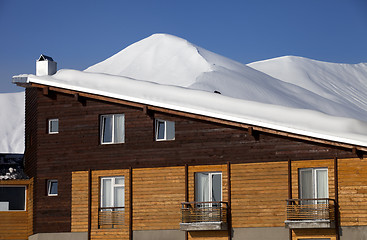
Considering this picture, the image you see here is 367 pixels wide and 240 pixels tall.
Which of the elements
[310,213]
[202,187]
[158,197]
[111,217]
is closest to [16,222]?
[111,217]

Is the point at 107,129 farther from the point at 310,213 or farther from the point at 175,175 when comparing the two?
the point at 310,213

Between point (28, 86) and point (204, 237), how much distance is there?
38.6ft

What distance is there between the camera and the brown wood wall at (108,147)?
3262 centimetres

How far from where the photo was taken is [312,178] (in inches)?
1236

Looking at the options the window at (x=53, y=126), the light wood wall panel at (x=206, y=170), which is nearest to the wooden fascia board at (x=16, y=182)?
the window at (x=53, y=126)

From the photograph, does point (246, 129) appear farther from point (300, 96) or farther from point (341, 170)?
point (300, 96)

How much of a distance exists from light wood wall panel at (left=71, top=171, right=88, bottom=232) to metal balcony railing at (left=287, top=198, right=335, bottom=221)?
9.60 m

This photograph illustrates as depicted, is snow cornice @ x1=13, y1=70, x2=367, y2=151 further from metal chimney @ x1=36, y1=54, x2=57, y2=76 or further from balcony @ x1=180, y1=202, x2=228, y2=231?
balcony @ x1=180, y1=202, x2=228, y2=231

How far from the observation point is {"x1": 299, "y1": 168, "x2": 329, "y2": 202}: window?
31.2 metres

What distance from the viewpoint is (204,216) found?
32531mm

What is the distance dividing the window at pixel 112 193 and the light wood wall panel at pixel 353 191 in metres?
9.96

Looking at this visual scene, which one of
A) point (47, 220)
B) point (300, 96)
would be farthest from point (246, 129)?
point (300, 96)

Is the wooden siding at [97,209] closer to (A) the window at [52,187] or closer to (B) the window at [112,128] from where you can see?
(B) the window at [112,128]

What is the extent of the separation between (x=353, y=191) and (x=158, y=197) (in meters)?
8.60
